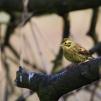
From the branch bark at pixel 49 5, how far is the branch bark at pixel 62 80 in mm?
1446

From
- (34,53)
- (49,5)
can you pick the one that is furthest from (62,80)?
(34,53)

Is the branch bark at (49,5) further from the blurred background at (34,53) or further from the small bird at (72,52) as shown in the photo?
the small bird at (72,52)

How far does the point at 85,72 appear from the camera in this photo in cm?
134

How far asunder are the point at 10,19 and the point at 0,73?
358 millimetres

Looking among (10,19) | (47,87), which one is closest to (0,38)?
(10,19)

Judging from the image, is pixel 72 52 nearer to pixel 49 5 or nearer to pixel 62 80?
pixel 49 5

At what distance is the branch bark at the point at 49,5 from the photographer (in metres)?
2.88

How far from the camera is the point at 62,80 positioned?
4.53 feet

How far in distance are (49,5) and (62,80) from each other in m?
1.69

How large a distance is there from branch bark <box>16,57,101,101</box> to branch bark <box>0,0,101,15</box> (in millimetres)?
1446

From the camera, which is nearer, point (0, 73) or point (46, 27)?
point (0, 73)

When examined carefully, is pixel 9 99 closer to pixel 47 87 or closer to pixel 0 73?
pixel 0 73

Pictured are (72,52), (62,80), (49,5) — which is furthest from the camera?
(49,5)

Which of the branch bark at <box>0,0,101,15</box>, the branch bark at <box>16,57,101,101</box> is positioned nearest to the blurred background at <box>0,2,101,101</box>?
the branch bark at <box>0,0,101,15</box>
